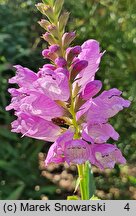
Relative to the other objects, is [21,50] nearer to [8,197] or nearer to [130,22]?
[130,22]

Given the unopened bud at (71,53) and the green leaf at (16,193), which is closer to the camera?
the unopened bud at (71,53)

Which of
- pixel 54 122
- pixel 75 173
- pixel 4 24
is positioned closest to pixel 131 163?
pixel 75 173

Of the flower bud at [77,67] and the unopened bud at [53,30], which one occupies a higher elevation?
the unopened bud at [53,30]

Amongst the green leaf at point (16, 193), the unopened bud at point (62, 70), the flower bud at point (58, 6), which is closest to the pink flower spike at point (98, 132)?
the unopened bud at point (62, 70)

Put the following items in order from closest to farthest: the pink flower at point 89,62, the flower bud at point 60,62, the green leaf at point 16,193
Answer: the flower bud at point 60,62 → the pink flower at point 89,62 → the green leaf at point 16,193

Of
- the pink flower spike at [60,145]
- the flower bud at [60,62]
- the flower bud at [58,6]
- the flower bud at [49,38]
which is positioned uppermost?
the flower bud at [58,6]

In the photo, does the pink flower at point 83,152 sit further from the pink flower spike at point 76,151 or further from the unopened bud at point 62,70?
the unopened bud at point 62,70

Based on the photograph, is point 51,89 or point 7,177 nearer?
point 51,89
